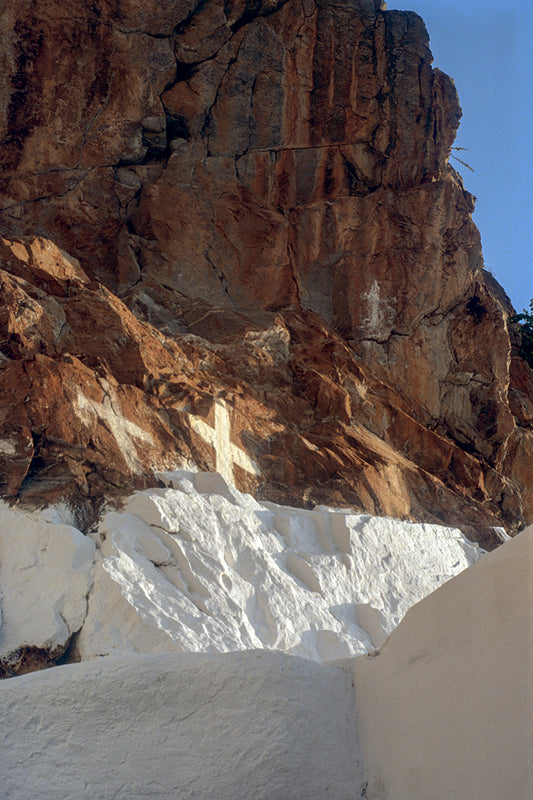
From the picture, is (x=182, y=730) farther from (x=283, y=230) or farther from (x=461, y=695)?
(x=283, y=230)

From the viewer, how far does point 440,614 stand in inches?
176

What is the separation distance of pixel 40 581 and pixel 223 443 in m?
4.68

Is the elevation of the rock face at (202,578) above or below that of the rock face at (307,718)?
above

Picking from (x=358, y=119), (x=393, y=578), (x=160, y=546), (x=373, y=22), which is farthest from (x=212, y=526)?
(x=373, y=22)

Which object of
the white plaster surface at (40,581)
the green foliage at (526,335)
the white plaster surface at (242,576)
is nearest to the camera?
the white plaster surface at (40,581)

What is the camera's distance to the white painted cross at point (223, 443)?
12.4 m

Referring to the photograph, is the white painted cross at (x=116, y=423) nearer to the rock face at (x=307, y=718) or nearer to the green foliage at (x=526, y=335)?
the rock face at (x=307, y=718)

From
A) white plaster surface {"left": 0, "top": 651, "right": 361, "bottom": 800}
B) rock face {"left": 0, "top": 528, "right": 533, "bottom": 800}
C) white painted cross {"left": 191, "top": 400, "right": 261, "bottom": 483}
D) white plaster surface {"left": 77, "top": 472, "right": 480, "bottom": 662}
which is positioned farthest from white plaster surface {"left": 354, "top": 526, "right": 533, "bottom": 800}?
white painted cross {"left": 191, "top": 400, "right": 261, "bottom": 483}

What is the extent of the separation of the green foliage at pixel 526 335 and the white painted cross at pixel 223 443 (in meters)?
17.3

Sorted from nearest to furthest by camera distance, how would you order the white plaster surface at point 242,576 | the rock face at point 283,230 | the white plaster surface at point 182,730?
the white plaster surface at point 182,730 → the white plaster surface at point 242,576 → the rock face at point 283,230

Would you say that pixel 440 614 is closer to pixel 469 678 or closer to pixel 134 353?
pixel 469 678

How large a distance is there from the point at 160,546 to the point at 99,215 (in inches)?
453

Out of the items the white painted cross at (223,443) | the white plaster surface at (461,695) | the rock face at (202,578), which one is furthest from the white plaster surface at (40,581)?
the white plaster surface at (461,695)

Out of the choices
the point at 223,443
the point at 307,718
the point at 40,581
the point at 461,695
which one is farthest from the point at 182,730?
the point at 223,443
